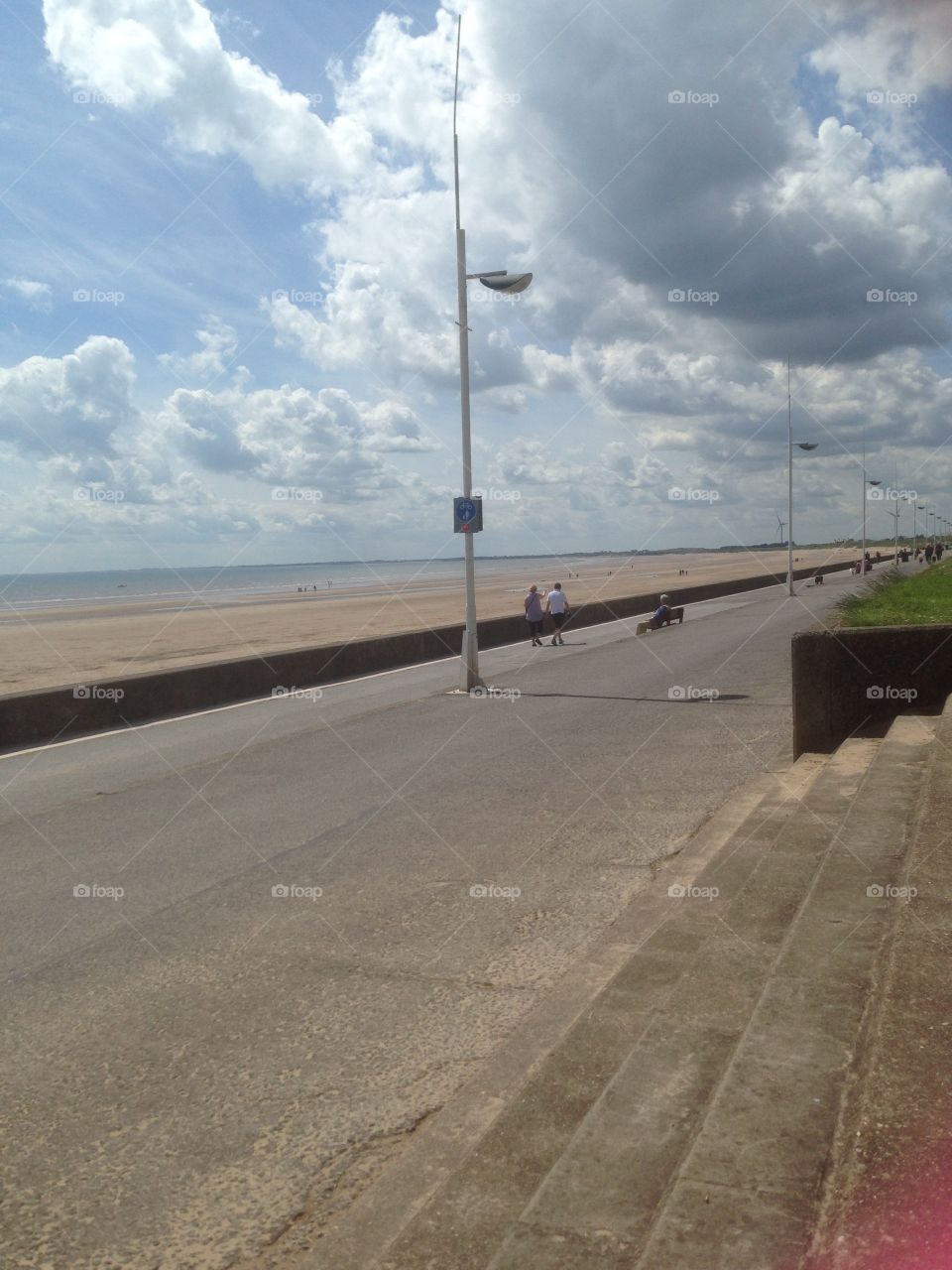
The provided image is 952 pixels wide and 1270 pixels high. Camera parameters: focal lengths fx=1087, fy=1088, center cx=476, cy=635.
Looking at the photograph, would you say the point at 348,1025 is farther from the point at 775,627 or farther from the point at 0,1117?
the point at 775,627

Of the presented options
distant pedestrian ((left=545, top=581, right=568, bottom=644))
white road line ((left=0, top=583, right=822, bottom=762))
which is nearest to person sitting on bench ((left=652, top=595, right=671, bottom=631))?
distant pedestrian ((left=545, top=581, right=568, bottom=644))

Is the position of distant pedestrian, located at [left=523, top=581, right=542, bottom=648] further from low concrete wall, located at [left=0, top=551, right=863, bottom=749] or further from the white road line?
low concrete wall, located at [left=0, top=551, right=863, bottom=749]

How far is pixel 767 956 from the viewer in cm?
475

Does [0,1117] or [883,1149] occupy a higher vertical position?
[883,1149]

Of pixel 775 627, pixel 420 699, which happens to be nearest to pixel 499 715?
pixel 420 699

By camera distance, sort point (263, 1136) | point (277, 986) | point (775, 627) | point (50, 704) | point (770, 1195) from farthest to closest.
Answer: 1. point (775, 627)
2. point (50, 704)
3. point (277, 986)
4. point (263, 1136)
5. point (770, 1195)

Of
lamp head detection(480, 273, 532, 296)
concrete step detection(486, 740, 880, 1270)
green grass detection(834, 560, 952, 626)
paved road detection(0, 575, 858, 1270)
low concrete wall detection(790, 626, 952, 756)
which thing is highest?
lamp head detection(480, 273, 532, 296)

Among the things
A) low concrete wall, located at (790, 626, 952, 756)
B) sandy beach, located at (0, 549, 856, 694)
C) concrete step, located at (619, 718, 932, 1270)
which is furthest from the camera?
sandy beach, located at (0, 549, 856, 694)

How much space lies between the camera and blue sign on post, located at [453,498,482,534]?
18281mm

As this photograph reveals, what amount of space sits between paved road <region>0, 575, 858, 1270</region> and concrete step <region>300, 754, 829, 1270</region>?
134 mm

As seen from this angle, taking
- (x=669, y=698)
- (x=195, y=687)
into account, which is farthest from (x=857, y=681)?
(x=195, y=687)

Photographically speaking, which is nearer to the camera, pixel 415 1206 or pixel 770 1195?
pixel 770 1195

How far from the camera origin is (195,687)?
1691 cm

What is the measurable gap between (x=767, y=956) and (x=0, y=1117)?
3.11 meters
